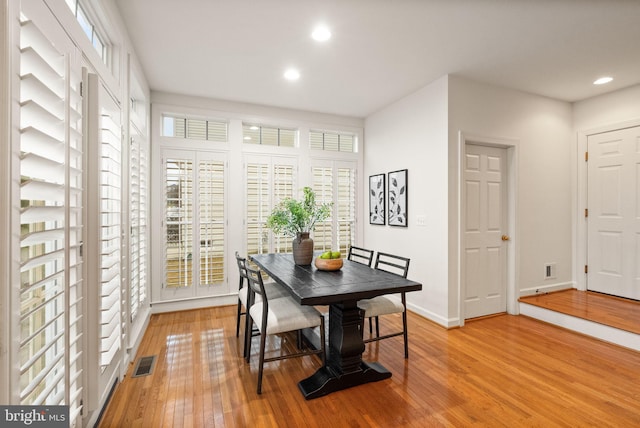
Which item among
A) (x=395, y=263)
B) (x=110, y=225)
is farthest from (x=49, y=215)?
(x=395, y=263)

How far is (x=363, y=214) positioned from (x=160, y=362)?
3.42 meters

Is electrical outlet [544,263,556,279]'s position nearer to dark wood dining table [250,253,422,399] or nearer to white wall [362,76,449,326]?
white wall [362,76,449,326]

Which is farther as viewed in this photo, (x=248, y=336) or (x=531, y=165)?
(x=531, y=165)

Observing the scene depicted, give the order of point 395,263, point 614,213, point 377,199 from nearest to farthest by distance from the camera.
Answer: point 614,213 < point 395,263 < point 377,199

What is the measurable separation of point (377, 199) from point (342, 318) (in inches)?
105

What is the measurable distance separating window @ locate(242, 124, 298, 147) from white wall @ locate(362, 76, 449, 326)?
1.40 metres

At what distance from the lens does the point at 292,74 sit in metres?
3.37

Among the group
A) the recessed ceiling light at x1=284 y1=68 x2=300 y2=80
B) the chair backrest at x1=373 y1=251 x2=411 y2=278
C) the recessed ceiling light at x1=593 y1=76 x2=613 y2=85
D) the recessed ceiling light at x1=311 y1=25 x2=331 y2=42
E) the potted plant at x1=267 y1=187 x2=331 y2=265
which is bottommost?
the chair backrest at x1=373 y1=251 x2=411 y2=278

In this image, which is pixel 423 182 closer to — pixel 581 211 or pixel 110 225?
pixel 581 211

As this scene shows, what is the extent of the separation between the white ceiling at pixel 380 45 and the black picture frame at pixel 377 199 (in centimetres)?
125

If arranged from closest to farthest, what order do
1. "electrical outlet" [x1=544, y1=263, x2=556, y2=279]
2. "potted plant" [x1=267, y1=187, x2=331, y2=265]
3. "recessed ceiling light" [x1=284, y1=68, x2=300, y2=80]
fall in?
"potted plant" [x1=267, y1=187, x2=331, y2=265], "recessed ceiling light" [x1=284, y1=68, x2=300, y2=80], "electrical outlet" [x1=544, y1=263, x2=556, y2=279]

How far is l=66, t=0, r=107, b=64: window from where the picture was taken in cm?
175

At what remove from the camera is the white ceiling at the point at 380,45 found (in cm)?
227

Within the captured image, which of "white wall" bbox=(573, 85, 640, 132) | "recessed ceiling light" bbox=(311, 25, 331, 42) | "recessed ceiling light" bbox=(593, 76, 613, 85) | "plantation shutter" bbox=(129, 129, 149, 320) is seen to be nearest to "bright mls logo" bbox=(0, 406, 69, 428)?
"plantation shutter" bbox=(129, 129, 149, 320)
